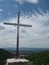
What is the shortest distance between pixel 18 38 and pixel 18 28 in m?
0.70

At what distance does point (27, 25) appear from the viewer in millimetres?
14125

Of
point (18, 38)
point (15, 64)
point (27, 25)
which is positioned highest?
point (27, 25)

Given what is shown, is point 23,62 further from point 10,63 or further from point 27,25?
point 27,25

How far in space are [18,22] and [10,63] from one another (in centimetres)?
302

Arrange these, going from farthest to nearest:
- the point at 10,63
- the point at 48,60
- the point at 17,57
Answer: the point at 48,60 < the point at 17,57 < the point at 10,63

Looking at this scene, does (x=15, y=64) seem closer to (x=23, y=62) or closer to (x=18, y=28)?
(x=23, y=62)

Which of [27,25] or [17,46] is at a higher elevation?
[27,25]

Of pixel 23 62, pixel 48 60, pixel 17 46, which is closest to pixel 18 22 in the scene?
pixel 17 46

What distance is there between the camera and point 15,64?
12.7m

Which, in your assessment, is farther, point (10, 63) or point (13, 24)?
point (13, 24)

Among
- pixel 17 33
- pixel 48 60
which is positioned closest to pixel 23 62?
pixel 17 33

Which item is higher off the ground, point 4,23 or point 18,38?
point 4,23

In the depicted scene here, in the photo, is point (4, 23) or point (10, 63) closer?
point (10, 63)

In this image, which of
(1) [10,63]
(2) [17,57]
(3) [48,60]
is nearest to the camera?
(1) [10,63]
